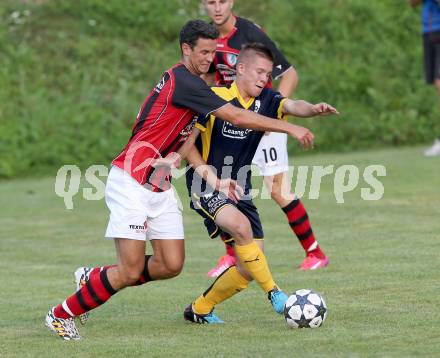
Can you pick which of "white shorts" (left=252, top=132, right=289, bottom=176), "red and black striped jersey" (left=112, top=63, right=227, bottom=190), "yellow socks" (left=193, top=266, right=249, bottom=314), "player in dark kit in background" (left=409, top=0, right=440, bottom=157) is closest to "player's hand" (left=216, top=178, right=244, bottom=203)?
"red and black striped jersey" (left=112, top=63, right=227, bottom=190)

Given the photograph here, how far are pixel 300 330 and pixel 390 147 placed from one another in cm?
1213

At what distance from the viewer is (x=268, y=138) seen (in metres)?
9.76

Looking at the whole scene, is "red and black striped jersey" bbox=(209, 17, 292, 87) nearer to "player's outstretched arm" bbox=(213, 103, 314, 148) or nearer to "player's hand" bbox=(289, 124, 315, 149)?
"player's outstretched arm" bbox=(213, 103, 314, 148)

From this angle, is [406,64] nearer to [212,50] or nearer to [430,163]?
[430,163]

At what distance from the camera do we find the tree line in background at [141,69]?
1838cm

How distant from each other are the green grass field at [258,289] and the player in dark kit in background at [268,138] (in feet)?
0.78

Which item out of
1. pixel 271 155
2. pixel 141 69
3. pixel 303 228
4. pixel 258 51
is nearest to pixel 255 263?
pixel 258 51

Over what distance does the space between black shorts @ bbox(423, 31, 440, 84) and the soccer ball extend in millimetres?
9537

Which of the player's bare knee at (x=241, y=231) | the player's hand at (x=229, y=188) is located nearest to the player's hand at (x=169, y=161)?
the player's hand at (x=229, y=188)

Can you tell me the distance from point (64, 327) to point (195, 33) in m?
2.00

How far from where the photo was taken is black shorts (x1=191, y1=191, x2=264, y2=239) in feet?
23.9

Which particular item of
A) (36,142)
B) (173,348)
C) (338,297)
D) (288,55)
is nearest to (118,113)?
(36,142)

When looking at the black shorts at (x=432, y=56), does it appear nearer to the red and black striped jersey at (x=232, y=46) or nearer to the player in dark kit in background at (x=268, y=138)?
the player in dark kit in background at (x=268, y=138)

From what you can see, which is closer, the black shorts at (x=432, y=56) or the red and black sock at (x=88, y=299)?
the red and black sock at (x=88, y=299)
